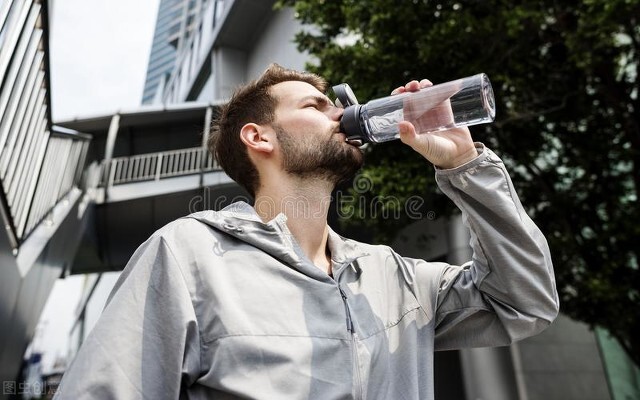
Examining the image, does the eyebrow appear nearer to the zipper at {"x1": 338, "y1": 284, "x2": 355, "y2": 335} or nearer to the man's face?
the man's face

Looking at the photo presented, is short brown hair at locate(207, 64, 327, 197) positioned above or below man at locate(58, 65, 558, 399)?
above

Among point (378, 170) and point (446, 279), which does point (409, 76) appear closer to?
point (378, 170)

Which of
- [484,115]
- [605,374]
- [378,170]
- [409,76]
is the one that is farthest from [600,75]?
[605,374]

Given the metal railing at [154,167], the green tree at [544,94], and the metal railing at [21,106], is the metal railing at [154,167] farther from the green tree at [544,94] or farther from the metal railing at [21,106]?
the metal railing at [21,106]

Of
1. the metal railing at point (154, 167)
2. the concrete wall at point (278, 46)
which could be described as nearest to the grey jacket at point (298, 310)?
the metal railing at point (154, 167)

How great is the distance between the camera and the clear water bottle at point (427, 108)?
5.62 feet

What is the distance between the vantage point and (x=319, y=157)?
→ 1.75 metres

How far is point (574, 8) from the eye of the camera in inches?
244

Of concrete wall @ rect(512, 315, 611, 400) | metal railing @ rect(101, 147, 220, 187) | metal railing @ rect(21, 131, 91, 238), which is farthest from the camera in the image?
metal railing @ rect(101, 147, 220, 187)

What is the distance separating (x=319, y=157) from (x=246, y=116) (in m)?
0.48

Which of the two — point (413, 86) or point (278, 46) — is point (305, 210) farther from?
point (278, 46)

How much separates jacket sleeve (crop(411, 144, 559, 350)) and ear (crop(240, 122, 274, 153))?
27.9 inches

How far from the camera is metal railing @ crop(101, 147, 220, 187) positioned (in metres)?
11.9

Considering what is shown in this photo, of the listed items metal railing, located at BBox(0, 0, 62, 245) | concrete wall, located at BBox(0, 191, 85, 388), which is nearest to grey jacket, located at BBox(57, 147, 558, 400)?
metal railing, located at BBox(0, 0, 62, 245)
